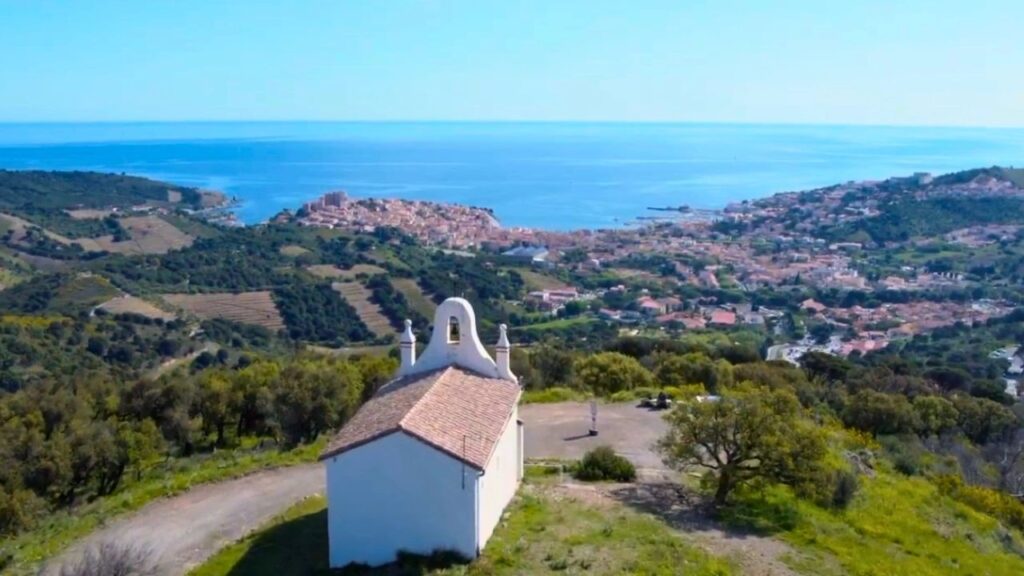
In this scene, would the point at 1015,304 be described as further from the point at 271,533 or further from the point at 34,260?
the point at 34,260

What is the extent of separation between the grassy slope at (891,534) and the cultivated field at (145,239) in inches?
3781

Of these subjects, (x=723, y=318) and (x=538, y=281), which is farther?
(x=538, y=281)

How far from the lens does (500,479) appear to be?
51.9 feet

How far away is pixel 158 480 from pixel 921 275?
87918mm

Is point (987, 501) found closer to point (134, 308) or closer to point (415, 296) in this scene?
point (415, 296)

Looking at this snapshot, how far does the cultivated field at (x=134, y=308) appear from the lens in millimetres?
67875

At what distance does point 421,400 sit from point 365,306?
205 ft

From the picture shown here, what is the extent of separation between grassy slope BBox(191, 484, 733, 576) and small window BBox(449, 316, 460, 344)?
3.52 meters

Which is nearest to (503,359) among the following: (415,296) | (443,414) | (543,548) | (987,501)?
(443,414)

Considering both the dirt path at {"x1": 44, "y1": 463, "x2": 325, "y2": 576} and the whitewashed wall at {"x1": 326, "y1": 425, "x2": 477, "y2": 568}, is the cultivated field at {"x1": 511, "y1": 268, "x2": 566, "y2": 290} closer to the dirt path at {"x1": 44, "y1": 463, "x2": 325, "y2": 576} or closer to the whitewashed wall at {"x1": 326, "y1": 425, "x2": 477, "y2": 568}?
the dirt path at {"x1": 44, "y1": 463, "x2": 325, "y2": 576}

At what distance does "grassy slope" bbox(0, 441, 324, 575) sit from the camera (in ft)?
52.5

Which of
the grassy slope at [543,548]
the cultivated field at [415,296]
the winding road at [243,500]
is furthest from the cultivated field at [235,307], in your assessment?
the grassy slope at [543,548]

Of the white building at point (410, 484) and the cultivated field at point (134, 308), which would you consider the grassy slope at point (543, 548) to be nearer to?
the white building at point (410, 484)

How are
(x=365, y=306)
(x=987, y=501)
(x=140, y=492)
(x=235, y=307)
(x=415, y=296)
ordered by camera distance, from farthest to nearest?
(x=415, y=296) < (x=365, y=306) < (x=235, y=307) < (x=987, y=501) < (x=140, y=492)
